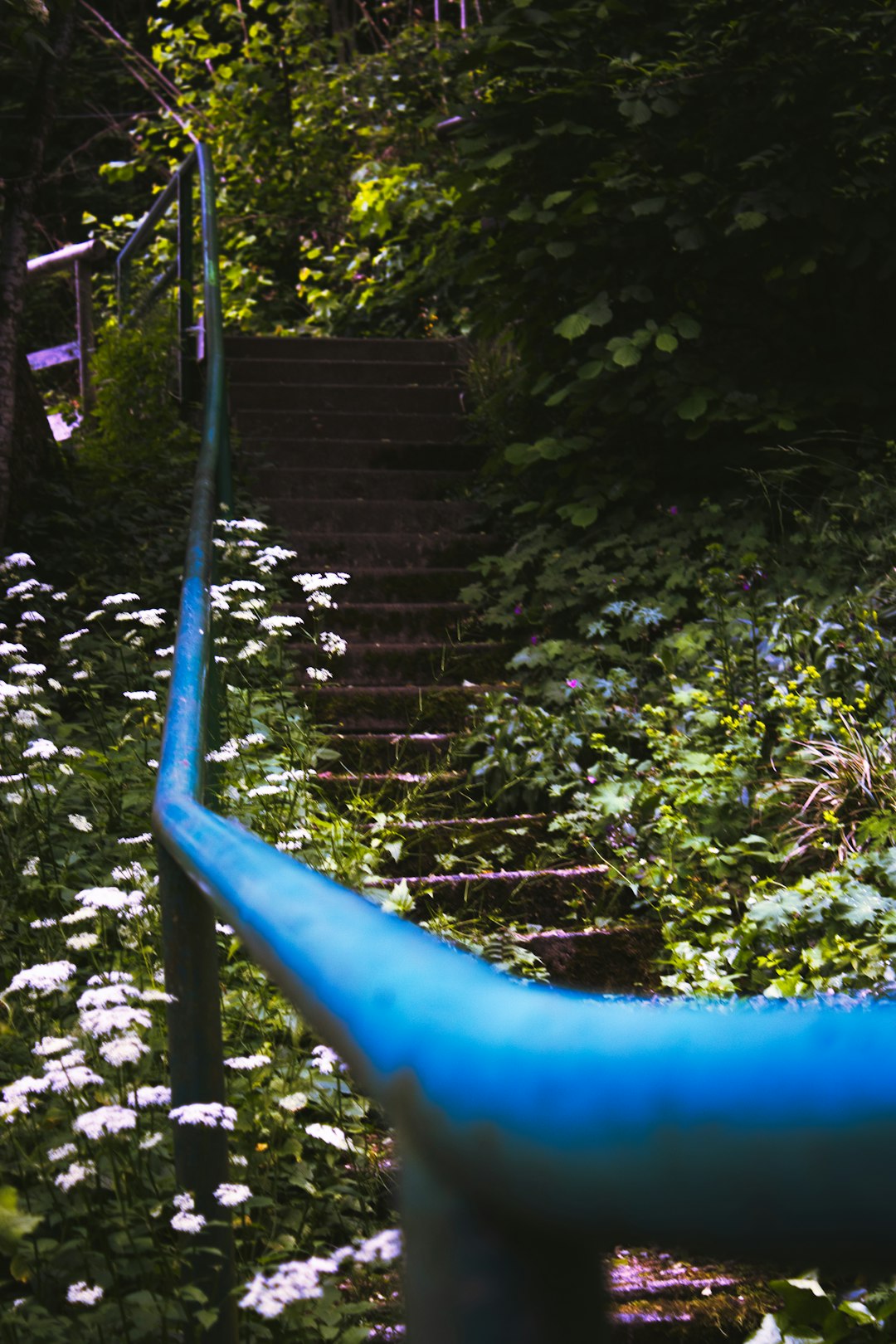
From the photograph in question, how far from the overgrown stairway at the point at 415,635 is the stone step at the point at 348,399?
12mm

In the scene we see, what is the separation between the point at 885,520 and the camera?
4602 millimetres

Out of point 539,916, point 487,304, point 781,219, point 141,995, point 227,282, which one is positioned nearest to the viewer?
point 141,995

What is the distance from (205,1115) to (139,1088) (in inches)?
21.4

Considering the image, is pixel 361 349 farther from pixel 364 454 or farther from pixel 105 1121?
pixel 105 1121

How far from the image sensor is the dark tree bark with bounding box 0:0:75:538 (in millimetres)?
5012

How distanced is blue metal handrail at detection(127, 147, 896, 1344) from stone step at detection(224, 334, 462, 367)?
26.7 feet

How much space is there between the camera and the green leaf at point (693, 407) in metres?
4.97

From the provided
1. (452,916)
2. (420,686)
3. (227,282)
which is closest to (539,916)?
(452,916)

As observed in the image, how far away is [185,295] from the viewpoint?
7.33 metres

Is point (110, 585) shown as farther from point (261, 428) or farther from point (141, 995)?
point (141, 995)

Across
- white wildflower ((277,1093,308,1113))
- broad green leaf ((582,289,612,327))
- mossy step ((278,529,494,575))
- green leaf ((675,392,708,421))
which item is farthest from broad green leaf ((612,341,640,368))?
white wildflower ((277,1093,308,1113))

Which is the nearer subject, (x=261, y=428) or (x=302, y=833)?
(x=302, y=833)

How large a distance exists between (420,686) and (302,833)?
242 centimetres

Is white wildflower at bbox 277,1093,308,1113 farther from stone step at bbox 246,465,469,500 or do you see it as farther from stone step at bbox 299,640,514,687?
stone step at bbox 246,465,469,500
